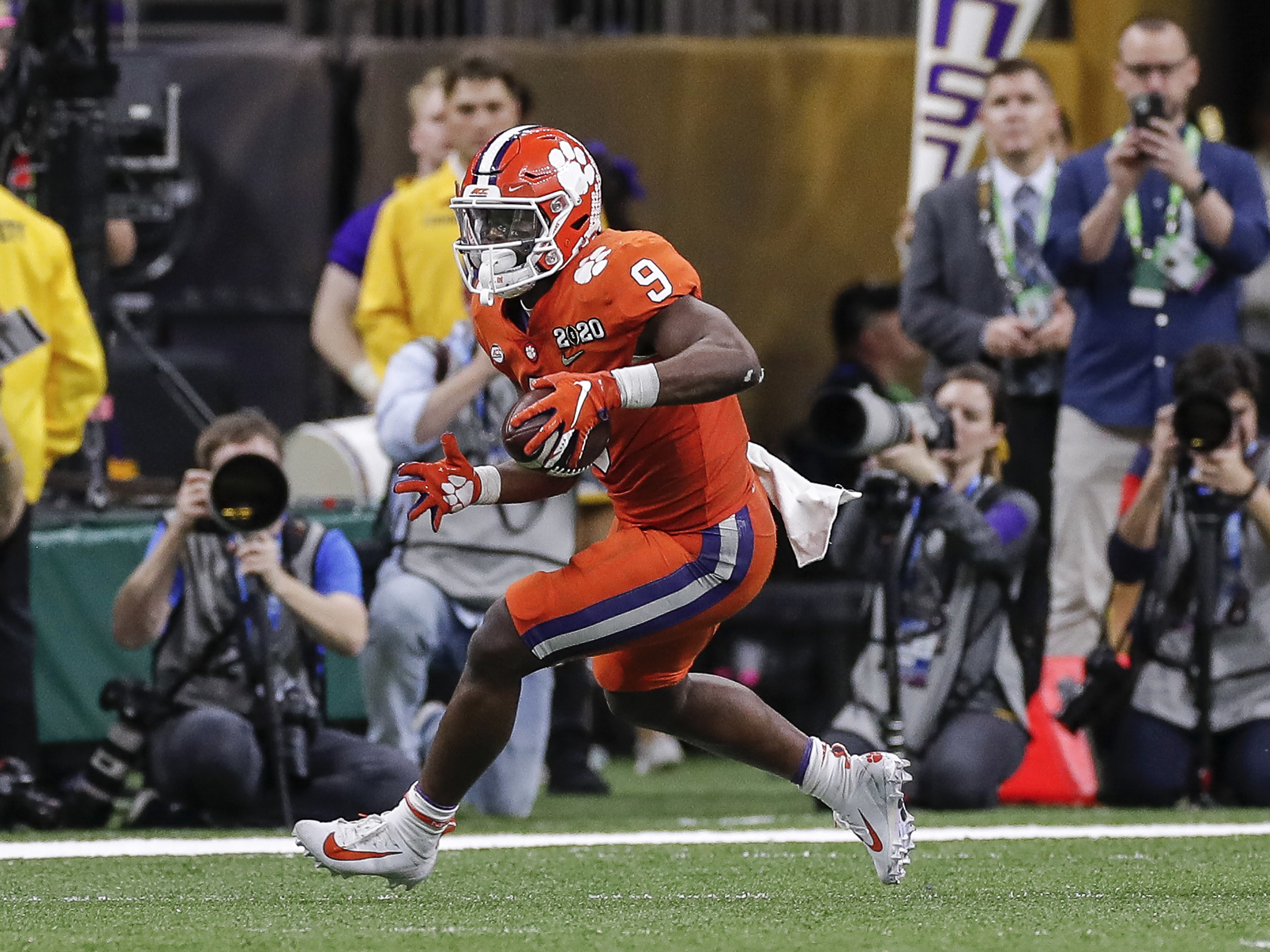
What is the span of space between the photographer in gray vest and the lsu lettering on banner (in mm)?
2478

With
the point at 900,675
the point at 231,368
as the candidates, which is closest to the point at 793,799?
the point at 900,675

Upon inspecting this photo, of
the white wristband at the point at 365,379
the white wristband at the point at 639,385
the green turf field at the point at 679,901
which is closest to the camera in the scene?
the green turf field at the point at 679,901

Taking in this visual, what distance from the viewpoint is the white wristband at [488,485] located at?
4.46 meters

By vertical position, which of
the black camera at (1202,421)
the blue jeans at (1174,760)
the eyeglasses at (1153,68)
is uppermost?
the eyeglasses at (1153,68)

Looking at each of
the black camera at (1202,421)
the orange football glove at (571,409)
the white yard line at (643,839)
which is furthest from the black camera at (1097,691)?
the orange football glove at (571,409)

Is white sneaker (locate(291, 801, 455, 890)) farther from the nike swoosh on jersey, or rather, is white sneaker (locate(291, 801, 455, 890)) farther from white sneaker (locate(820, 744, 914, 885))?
the nike swoosh on jersey

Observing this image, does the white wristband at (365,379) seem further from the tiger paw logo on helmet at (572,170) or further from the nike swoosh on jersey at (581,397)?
the nike swoosh on jersey at (581,397)

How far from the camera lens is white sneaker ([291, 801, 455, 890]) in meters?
4.64

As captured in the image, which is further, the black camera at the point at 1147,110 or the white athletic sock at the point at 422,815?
the black camera at the point at 1147,110

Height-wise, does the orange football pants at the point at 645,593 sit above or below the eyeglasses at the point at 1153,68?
below

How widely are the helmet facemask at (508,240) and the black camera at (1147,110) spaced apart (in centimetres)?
A: 303

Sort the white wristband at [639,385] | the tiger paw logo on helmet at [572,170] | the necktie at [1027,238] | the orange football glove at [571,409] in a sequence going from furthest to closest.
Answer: the necktie at [1027,238] < the tiger paw logo on helmet at [572,170] < the white wristband at [639,385] < the orange football glove at [571,409]

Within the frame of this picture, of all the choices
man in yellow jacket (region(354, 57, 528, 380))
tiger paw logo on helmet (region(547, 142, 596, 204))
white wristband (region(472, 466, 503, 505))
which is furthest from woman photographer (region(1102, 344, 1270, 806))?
white wristband (region(472, 466, 503, 505))

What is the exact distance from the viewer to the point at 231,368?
1058 cm
